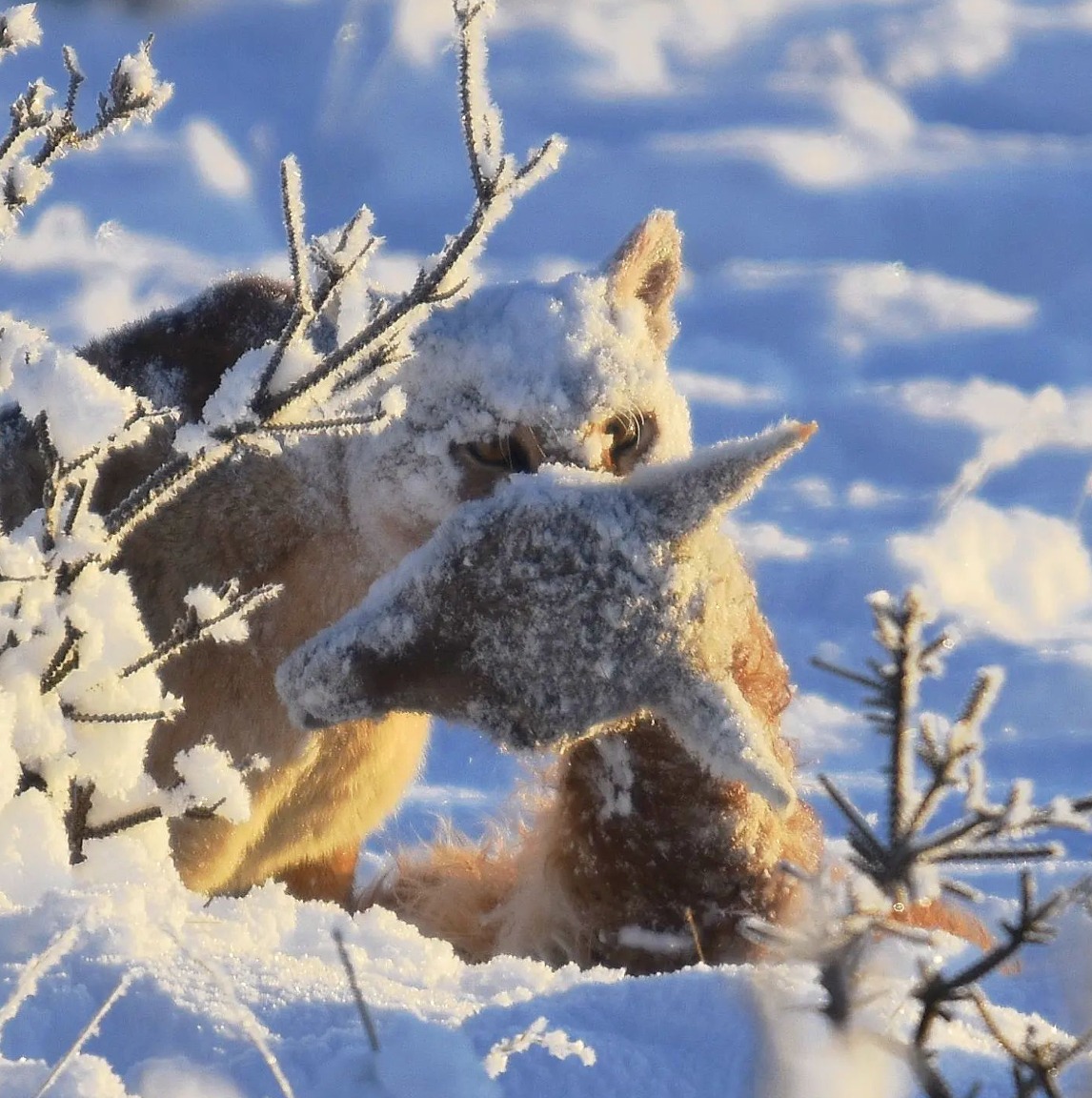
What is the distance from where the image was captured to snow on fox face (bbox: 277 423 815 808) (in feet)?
7.37

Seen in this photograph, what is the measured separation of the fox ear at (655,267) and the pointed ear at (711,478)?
2.80 ft

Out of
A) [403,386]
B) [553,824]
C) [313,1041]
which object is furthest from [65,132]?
[553,824]

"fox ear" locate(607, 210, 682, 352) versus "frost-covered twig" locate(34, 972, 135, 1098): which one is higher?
"fox ear" locate(607, 210, 682, 352)

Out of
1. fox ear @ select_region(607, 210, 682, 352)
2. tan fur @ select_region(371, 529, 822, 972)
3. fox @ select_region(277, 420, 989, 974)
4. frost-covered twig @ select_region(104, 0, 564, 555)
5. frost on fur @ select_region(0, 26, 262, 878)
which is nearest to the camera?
frost-covered twig @ select_region(104, 0, 564, 555)

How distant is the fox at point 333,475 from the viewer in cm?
269

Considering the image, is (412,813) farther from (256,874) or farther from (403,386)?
(403,386)

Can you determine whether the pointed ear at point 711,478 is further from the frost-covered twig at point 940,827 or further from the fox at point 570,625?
the frost-covered twig at point 940,827

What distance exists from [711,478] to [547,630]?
365 mm

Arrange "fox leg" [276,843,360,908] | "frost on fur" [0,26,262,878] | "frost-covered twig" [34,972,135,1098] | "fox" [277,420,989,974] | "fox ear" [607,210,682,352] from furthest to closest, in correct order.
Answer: "fox leg" [276,843,360,908] < "fox ear" [607,210,682,352] < "fox" [277,420,989,974] < "frost on fur" [0,26,262,878] < "frost-covered twig" [34,972,135,1098]

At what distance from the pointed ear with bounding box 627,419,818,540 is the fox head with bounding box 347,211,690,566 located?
1.23 feet

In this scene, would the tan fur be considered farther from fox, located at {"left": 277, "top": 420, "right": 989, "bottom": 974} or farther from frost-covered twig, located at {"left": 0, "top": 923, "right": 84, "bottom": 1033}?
frost-covered twig, located at {"left": 0, "top": 923, "right": 84, "bottom": 1033}

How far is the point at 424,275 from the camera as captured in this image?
72.2 inches

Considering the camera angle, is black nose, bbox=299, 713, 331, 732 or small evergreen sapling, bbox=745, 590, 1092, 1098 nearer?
small evergreen sapling, bbox=745, 590, 1092, 1098

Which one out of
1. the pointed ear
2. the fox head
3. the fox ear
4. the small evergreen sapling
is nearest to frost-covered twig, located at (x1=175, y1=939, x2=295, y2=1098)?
the small evergreen sapling
